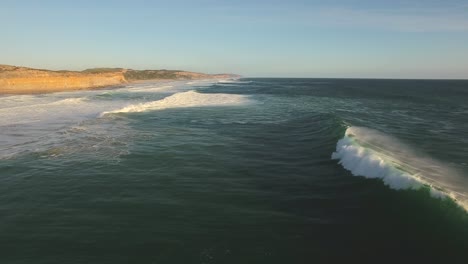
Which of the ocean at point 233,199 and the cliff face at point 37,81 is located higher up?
the cliff face at point 37,81

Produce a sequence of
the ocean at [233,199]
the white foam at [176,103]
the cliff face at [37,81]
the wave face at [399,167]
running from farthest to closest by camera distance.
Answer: the cliff face at [37,81], the white foam at [176,103], the wave face at [399,167], the ocean at [233,199]

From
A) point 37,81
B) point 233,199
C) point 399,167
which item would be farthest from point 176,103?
point 37,81

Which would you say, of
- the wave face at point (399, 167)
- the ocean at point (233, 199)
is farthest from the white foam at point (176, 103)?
the wave face at point (399, 167)

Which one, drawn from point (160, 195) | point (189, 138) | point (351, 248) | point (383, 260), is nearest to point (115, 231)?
point (160, 195)

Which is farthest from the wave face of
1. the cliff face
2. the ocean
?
Result: the cliff face

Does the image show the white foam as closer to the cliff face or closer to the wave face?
the wave face

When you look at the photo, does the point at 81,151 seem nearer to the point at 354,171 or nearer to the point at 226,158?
the point at 226,158

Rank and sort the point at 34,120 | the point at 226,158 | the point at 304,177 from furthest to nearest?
the point at 34,120 → the point at 226,158 → the point at 304,177

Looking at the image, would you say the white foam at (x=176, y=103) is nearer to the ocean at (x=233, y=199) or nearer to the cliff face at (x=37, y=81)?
the ocean at (x=233, y=199)
